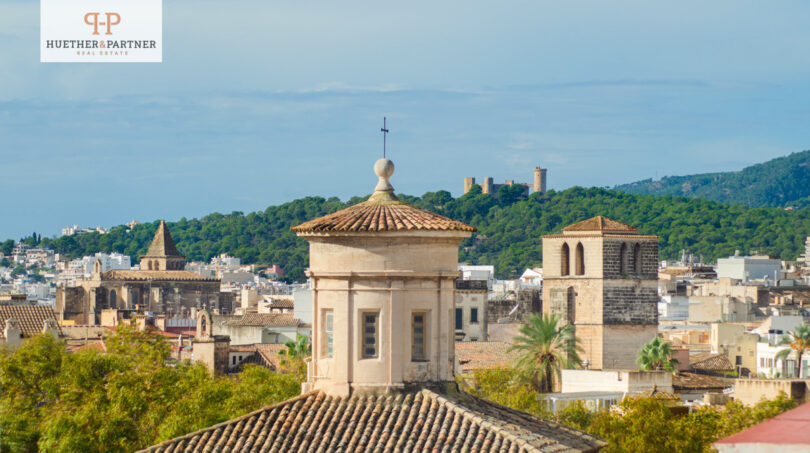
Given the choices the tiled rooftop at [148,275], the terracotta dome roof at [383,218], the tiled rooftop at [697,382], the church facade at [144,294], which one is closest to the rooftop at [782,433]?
the terracotta dome roof at [383,218]

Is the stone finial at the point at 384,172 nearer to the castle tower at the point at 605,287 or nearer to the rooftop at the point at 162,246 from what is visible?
the castle tower at the point at 605,287

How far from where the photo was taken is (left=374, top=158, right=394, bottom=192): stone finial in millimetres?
19422

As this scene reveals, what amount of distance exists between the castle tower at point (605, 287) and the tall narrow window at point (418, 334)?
57029 millimetres

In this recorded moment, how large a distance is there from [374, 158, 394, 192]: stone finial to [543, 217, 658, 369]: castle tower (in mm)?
56180

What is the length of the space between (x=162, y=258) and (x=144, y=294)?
20.4 meters

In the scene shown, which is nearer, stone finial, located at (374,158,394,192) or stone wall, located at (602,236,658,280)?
stone finial, located at (374,158,394,192)

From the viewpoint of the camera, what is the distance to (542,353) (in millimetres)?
61500

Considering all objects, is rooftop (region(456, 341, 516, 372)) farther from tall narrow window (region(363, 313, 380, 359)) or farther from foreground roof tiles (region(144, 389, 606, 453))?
foreground roof tiles (region(144, 389, 606, 453))

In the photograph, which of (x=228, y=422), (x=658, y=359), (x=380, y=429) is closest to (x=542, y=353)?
(x=658, y=359)

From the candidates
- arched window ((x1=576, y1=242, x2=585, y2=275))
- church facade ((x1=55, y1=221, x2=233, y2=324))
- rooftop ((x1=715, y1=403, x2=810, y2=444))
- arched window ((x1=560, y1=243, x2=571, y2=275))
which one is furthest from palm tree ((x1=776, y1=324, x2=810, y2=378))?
church facade ((x1=55, y1=221, x2=233, y2=324))

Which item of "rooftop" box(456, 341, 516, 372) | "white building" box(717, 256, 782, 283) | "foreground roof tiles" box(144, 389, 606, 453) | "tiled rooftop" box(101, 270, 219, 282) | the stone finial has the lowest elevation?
"rooftop" box(456, 341, 516, 372)

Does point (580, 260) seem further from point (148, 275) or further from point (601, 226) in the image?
point (148, 275)

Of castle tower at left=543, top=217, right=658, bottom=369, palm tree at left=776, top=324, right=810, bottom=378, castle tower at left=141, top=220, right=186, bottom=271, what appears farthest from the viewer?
castle tower at left=141, top=220, right=186, bottom=271

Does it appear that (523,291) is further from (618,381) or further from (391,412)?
(391,412)
